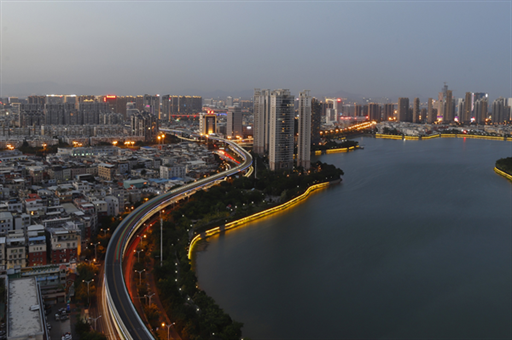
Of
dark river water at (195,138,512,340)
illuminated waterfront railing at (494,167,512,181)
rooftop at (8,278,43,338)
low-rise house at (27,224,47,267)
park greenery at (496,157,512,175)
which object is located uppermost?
park greenery at (496,157,512,175)

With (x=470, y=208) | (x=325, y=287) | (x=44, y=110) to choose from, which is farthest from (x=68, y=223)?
(x=44, y=110)

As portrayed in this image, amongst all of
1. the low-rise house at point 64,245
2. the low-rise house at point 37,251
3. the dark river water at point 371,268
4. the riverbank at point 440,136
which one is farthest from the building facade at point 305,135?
the riverbank at point 440,136

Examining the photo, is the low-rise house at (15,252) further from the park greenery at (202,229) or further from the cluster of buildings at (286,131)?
the cluster of buildings at (286,131)

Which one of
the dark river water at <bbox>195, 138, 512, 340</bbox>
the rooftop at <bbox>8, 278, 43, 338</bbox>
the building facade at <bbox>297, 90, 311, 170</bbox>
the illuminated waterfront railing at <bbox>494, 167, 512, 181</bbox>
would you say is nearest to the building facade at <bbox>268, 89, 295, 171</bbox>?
the building facade at <bbox>297, 90, 311, 170</bbox>

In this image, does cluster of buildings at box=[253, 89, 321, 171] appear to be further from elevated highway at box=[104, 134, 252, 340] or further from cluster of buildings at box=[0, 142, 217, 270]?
elevated highway at box=[104, 134, 252, 340]

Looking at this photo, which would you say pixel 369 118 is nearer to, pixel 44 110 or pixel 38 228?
pixel 44 110

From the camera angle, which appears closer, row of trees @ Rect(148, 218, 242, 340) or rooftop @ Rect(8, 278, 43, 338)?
rooftop @ Rect(8, 278, 43, 338)
